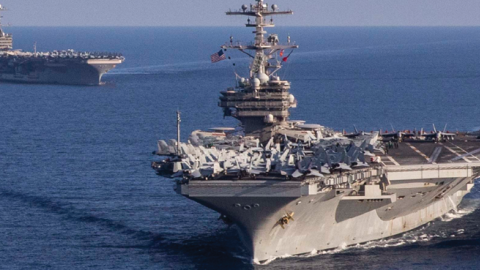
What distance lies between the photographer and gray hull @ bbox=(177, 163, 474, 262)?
31609mm

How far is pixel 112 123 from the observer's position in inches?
2579

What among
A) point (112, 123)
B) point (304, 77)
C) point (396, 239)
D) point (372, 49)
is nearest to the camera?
point (396, 239)

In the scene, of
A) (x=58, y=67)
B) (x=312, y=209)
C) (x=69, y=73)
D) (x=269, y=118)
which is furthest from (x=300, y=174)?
(x=58, y=67)

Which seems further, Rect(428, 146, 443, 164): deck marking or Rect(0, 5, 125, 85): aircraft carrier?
Rect(0, 5, 125, 85): aircraft carrier

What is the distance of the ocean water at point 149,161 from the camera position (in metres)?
33.7

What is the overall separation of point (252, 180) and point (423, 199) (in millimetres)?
8689

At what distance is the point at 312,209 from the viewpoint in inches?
1313

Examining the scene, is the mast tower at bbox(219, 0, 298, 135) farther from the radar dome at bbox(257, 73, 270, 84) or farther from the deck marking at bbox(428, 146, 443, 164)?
the deck marking at bbox(428, 146, 443, 164)

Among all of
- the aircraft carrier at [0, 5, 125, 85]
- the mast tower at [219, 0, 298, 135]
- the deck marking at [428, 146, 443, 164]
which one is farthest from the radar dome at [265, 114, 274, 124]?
the aircraft carrier at [0, 5, 125, 85]

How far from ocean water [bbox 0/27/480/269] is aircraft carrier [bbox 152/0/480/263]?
0.75 m

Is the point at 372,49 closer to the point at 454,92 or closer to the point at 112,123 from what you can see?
the point at 454,92

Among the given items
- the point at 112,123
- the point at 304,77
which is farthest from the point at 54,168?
the point at 304,77

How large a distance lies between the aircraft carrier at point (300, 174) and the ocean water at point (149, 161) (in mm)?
753

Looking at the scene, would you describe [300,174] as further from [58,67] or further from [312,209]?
[58,67]
